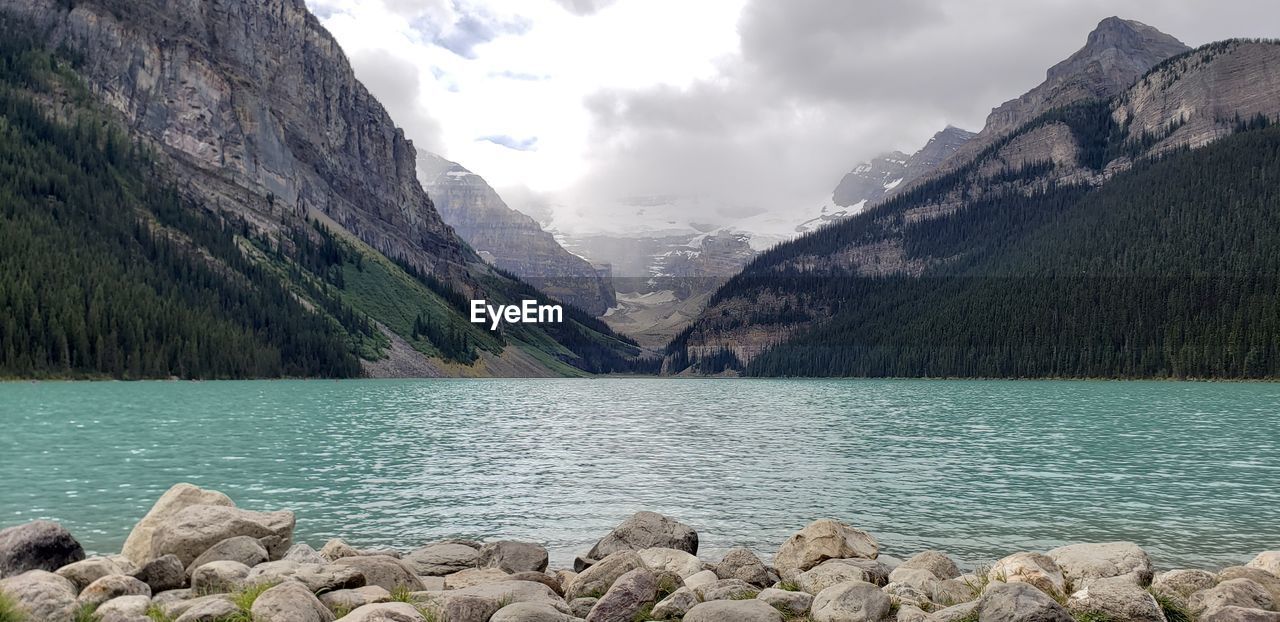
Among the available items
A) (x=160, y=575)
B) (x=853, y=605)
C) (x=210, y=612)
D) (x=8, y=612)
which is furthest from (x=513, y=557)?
(x=8, y=612)

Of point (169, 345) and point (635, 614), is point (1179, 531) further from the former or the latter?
point (169, 345)

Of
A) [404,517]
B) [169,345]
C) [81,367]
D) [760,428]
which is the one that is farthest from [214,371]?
[404,517]

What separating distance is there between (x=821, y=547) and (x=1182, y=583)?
8.79 meters

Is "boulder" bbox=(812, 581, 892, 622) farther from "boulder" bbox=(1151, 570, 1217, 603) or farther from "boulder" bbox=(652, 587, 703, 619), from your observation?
"boulder" bbox=(1151, 570, 1217, 603)

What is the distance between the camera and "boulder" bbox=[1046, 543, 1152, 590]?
19312mm

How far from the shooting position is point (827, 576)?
20.7 m

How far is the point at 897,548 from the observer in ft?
93.6

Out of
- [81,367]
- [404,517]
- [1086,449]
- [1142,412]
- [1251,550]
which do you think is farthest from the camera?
[81,367]

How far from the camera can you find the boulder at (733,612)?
52.6 feet

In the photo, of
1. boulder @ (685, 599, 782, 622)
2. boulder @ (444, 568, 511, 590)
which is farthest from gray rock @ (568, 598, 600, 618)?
boulder @ (444, 568, 511, 590)

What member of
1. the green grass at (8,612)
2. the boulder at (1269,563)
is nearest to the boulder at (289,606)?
the green grass at (8,612)

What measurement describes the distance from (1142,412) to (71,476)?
105 m

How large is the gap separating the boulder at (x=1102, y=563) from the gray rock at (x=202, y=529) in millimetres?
21202

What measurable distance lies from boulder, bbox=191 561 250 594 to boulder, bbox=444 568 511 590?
486 centimetres
